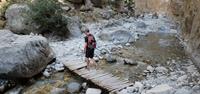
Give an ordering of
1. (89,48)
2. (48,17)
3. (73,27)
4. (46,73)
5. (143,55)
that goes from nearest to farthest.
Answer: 1. (89,48)
2. (46,73)
3. (143,55)
4. (48,17)
5. (73,27)

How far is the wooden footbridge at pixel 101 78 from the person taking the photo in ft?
32.8

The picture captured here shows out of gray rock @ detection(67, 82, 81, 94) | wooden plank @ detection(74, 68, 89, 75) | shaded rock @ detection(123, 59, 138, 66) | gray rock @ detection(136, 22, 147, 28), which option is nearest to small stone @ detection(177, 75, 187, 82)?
shaded rock @ detection(123, 59, 138, 66)

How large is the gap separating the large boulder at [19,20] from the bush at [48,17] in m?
0.37

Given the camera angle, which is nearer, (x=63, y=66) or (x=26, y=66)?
(x=26, y=66)

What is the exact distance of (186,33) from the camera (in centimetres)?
1102

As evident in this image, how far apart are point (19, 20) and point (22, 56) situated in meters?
4.99

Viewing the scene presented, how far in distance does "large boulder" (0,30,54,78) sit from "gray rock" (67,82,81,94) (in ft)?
4.25

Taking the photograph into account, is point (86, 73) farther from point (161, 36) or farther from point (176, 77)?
point (161, 36)

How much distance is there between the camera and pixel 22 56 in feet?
35.6

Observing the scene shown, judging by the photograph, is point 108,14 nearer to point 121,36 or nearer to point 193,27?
point 121,36

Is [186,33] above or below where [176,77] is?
above

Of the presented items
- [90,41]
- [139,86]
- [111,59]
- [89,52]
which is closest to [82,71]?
[89,52]

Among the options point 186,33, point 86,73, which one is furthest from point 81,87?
point 186,33

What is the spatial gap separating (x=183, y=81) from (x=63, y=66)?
405cm
